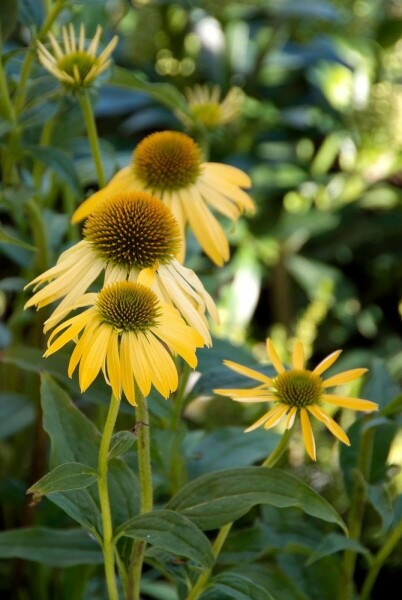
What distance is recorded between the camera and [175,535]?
492 millimetres

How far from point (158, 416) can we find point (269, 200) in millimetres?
987

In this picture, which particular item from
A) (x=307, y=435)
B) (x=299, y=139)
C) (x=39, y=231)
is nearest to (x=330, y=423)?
(x=307, y=435)

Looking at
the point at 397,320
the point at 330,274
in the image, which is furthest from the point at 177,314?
the point at 397,320

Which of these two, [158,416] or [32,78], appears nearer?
[158,416]

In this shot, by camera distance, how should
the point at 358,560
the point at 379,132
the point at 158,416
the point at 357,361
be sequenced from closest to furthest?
the point at 158,416, the point at 358,560, the point at 357,361, the point at 379,132

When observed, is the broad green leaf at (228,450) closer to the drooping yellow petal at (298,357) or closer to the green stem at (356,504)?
the green stem at (356,504)

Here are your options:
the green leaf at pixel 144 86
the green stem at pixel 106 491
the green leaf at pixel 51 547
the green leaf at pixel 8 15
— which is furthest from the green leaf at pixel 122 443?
the green leaf at pixel 8 15

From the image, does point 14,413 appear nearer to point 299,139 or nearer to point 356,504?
point 356,504

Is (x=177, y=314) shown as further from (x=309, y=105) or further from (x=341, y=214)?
(x=309, y=105)

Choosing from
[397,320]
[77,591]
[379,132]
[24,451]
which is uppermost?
[379,132]

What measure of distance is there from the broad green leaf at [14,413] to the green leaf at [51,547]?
0.57ft

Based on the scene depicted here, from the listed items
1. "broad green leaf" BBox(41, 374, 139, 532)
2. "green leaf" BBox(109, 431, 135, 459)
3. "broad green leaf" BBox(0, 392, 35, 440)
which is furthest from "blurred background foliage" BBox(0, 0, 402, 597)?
"green leaf" BBox(109, 431, 135, 459)

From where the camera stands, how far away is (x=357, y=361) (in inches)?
53.2

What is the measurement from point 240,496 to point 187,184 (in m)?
0.24
